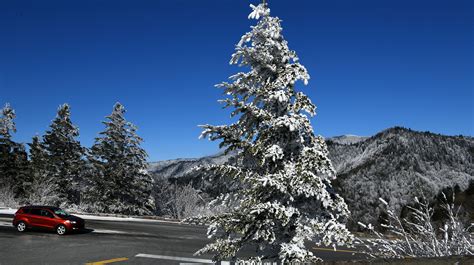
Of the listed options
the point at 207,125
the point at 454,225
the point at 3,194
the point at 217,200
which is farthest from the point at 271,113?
the point at 3,194

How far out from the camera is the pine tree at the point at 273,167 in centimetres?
595

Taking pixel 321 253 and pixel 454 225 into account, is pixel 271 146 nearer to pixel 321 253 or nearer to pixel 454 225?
pixel 454 225

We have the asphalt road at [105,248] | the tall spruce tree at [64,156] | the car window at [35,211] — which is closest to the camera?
the asphalt road at [105,248]

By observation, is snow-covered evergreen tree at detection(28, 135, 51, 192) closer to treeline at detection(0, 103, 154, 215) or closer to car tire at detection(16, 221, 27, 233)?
treeline at detection(0, 103, 154, 215)

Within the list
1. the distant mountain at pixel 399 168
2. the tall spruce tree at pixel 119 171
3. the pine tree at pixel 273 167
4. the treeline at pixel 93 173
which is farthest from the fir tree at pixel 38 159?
the pine tree at pixel 273 167

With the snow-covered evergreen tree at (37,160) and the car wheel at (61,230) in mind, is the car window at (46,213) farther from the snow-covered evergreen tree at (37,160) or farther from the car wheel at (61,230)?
the snow-covered evergreen tree at (37,160)

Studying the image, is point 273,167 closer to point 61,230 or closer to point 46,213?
point 61,230

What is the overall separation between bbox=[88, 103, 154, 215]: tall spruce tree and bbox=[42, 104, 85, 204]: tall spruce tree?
19.9 ft

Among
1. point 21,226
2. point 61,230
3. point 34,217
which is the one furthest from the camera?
point 34,217

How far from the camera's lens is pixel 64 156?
44844mm

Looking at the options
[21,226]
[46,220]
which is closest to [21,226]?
[21,226]

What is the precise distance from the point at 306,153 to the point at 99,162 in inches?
1449

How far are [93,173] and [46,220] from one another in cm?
2039

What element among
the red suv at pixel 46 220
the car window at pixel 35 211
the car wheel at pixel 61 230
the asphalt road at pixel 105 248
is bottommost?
the asphalt road at pixel 105 248
